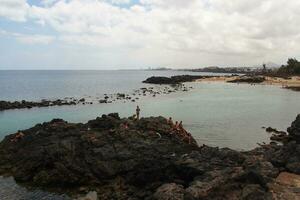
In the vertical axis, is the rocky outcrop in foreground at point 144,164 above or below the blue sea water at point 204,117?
above

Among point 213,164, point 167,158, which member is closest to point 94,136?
point 167,158

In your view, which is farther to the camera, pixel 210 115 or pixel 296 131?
pixel 210 115

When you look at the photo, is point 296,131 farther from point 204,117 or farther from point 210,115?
point 210,115

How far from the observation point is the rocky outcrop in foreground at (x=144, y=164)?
2241 cm

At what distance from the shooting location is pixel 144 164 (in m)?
28.5

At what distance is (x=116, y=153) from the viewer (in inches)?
1218

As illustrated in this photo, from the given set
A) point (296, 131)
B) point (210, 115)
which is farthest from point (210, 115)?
point (296, 131)

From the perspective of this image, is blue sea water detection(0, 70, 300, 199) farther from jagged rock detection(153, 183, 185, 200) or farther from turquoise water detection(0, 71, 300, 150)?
jagged rock detection(153, 183, 185, 200)

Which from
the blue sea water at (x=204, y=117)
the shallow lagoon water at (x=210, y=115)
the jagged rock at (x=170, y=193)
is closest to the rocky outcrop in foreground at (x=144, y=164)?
the jagged rock at (x=170, y=193)

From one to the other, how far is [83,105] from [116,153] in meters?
53.2

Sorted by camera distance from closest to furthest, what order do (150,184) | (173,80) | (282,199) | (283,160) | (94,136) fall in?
(282,199)
(150,184)
(283,160)
(94,136)
(173,80)

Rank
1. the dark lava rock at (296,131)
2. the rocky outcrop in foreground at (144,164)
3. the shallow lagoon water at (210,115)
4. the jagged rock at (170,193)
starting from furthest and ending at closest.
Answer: the shallow lagoon water at (210,115), the dark lava rock at (296,131), the rocky outcrop in foreground at (144,164), the jagged rock at (170,193)

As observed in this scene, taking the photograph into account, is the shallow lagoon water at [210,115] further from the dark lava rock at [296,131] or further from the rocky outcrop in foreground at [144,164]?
the rocky outcrop in foreground at [144,164]

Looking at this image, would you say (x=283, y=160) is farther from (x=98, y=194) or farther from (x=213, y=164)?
(x=98, y=194)
